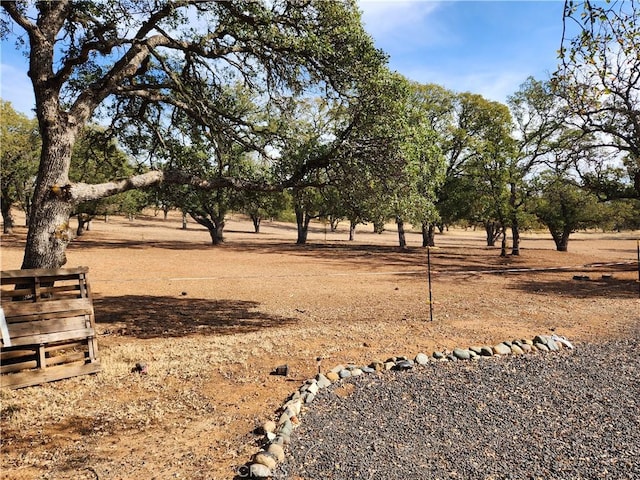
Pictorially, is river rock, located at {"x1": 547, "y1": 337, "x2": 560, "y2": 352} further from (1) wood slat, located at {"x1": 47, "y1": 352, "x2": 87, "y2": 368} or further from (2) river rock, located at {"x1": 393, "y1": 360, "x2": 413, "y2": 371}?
(1) wood slat, located at {"x1": 47, "y1": 352, "x2": 87, "y2": 368}

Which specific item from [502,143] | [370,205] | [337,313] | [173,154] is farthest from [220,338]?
[502,143]

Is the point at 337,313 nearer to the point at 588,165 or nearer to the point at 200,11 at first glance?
the point at 200,11

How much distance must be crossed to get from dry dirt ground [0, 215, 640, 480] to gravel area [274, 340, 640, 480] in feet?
2.70

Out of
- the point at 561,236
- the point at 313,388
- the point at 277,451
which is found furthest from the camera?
the point at 561,236

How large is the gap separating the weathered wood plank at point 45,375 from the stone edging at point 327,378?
3.28m

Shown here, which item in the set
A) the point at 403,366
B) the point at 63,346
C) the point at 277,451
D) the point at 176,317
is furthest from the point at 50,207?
the point at 403,366

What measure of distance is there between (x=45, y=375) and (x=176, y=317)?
14.2ft

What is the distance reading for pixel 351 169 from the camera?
28.3 feet

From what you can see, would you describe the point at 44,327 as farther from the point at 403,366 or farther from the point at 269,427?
the point at 403,366

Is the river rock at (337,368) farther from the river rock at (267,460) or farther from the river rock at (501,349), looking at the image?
the river rock at (501,349)

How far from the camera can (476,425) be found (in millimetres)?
4641

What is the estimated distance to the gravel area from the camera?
383cm

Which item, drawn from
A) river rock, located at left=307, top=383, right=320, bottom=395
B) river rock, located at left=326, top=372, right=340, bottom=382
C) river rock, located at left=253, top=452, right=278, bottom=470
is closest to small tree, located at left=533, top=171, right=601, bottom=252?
river rock, located at left=326, top=372, right=340, bottom=382

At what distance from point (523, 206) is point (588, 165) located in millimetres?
10200
